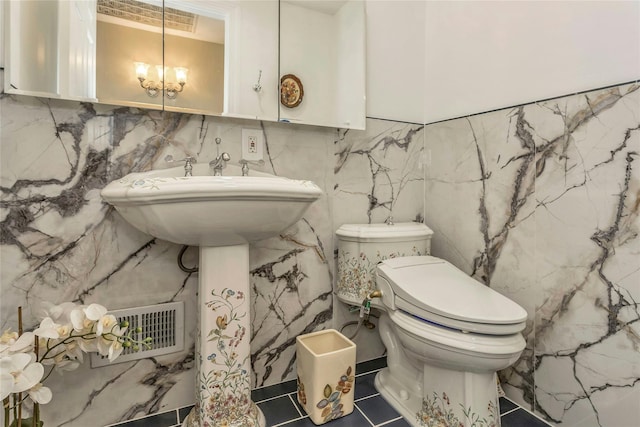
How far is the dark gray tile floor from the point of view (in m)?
1.14

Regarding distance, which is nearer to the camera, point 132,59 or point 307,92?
point 132,59

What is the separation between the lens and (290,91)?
1.35 metres

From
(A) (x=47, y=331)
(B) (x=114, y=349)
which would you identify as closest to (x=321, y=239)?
(B) (x=114, y=349)

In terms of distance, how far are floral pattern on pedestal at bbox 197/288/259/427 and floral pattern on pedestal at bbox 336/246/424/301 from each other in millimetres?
467

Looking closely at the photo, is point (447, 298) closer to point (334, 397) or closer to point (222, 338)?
point (334, 397)

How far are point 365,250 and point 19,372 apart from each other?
1.04 m

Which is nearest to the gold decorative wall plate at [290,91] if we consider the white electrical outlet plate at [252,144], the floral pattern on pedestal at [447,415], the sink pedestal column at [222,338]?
the white electrical outlet plate at [252,144]

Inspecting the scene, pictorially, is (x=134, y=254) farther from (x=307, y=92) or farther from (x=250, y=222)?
(x=307, y=92)

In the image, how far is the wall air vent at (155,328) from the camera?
111cm

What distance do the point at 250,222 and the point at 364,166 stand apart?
0.76 meters

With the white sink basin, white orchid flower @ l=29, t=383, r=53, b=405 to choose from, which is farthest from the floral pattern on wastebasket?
white orchid flower @ l=29, t=383, r=53, b=405

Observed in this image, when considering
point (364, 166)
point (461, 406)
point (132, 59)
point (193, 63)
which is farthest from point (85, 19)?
point (461, 406)

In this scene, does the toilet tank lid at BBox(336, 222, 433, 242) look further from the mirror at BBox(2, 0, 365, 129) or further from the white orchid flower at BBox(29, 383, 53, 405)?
the white orchid flower at BBox(29, 383, 53, 405)

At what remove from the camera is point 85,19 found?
1.06 meters
